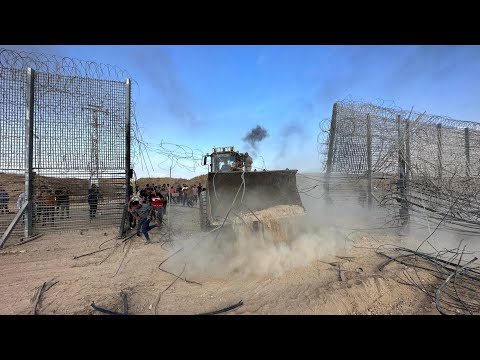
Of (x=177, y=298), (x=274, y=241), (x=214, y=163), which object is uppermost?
(x=214, y=163)

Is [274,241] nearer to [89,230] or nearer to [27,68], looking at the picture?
[89,230]

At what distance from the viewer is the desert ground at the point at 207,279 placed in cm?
416

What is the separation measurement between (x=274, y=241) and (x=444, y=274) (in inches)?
129

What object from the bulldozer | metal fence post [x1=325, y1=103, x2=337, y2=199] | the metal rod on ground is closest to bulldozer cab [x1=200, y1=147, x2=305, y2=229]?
the bulldozer

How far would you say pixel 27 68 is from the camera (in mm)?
8602

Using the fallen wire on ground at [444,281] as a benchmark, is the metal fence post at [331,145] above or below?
above

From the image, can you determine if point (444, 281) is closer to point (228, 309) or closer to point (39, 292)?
point (228, 309)

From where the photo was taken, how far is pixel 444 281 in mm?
4613

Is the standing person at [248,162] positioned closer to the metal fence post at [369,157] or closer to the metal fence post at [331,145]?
the metal fence post at [331,145]

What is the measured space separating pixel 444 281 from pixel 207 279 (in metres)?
4.15

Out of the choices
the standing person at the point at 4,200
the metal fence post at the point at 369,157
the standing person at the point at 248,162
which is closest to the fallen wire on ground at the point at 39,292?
the standing person at the point at 4,200

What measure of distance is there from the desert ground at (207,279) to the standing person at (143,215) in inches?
A: 26.1
